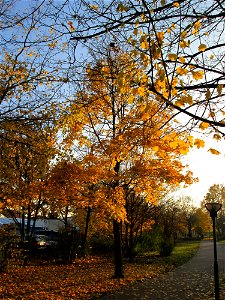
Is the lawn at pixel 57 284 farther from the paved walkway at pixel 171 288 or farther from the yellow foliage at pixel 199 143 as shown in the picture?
the yellow foliage at pixel 199 143

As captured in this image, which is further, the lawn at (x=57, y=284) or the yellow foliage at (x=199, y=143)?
the lawn at (x=57, y=284)

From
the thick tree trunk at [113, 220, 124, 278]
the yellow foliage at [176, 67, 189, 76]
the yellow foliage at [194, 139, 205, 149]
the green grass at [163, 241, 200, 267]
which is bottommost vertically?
the green grass at [163, 241, 200, 267]

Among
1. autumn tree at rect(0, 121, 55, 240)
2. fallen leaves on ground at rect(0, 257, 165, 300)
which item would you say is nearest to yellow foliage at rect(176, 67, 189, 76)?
autumn tree at rect(0, 121, 55, 240)

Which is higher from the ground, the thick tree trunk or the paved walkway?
the thick tree trunk

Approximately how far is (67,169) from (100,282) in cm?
404

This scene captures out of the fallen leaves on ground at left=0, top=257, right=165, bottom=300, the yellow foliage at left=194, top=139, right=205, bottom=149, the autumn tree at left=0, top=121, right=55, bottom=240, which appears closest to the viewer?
the yellow foliage at left=194, top=139, right=205, bottom=149

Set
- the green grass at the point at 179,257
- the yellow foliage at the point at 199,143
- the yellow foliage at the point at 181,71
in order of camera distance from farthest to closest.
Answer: the green grass at the point at 179,257 < the yellow foliage at the point at 199,143 < the yellow foliage at the point at 181,71

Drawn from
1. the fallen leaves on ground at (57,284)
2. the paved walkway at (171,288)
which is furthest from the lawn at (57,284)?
the paved walkway at (171,288)

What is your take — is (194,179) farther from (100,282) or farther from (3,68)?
(3,68)

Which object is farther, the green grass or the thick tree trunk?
the green grass

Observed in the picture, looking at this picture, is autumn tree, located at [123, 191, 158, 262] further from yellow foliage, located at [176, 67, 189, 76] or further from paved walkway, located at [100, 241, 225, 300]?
yellow foliage, located at [176, 67, 189, 76]

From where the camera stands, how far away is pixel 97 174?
10.7m

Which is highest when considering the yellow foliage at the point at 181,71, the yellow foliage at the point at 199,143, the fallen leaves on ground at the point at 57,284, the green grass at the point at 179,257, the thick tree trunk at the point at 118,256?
the yellow foliage at the point at 181,71

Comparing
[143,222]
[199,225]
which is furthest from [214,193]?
[143,222]
